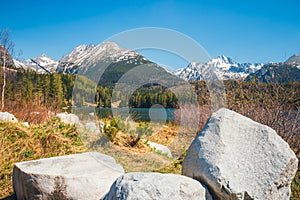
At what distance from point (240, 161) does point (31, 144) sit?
4674 mm

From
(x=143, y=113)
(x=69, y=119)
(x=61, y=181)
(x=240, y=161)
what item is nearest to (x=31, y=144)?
(x=69, y=119)

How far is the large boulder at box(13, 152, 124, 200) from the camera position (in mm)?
3717

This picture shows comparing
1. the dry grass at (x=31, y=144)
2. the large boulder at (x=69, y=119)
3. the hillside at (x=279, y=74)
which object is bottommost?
the dry grass at (x=31, y=144)

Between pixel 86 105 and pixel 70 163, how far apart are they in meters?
5.42

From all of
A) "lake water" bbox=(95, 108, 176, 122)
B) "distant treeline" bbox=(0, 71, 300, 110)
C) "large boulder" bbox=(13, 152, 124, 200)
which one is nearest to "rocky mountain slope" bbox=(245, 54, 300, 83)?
"distant treeline" bbox=(0, 71, 300, 110)

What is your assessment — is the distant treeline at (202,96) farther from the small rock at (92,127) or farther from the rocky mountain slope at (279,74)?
the small rock at (92,127)

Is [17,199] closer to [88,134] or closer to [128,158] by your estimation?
[128,158]

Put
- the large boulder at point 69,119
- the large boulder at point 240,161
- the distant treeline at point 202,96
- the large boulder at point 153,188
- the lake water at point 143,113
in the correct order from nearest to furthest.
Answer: the large boulder at point 153,188
the large boulder at point 240,161
the distant treeline at point 202,96
the large boulder at point 69,119
the lake water at point 143,113

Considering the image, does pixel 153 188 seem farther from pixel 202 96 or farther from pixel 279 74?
pixel 202 96

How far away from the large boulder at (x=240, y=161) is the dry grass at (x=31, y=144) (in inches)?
144

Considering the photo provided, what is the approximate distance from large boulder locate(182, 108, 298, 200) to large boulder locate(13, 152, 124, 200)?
118 cm

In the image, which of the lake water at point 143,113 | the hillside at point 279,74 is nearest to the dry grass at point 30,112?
the lake water at point 143,113

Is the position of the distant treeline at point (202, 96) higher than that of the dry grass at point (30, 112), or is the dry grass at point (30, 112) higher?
the distant treeline at point (202, 96)

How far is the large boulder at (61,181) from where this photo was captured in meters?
3.72
